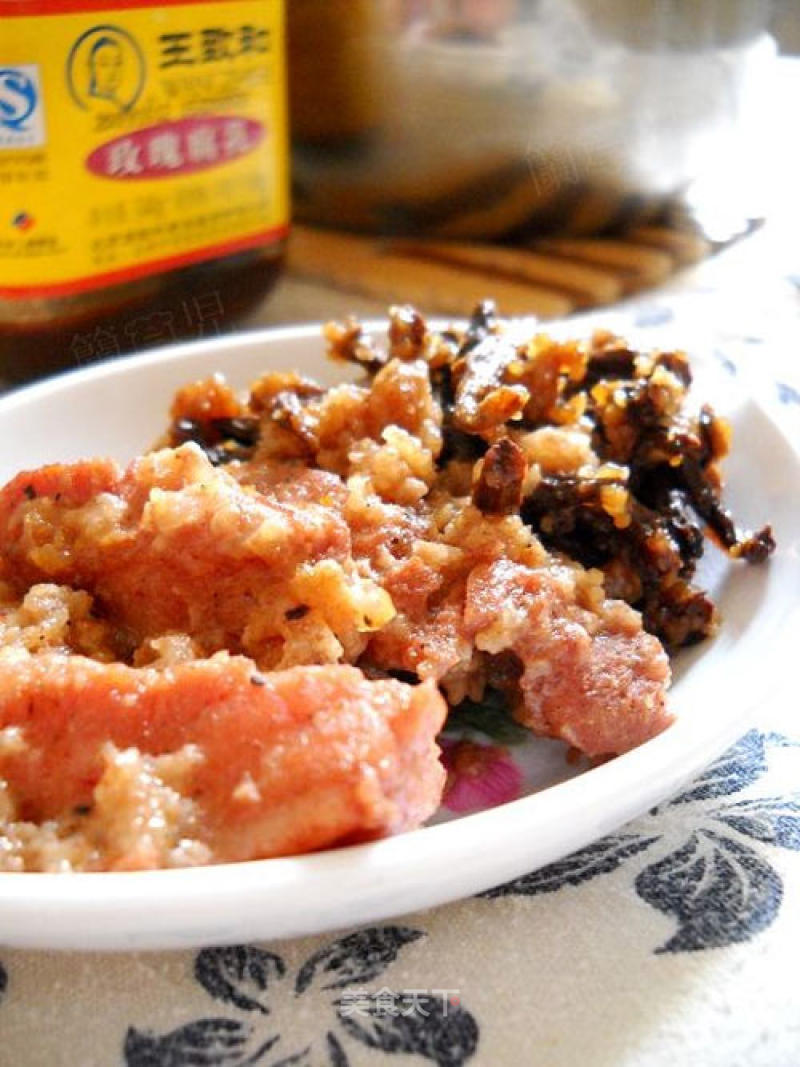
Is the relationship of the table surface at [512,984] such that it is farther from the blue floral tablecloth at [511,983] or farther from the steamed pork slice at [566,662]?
the steamed pork slice at [566,662]

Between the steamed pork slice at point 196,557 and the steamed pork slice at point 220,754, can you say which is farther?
the steamed pork slice at point 196,557

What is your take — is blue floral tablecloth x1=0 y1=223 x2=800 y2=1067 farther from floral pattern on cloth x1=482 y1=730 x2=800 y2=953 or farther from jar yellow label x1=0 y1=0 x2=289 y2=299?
jar yellow label x1=0 y1=0 x2=289 y2=299

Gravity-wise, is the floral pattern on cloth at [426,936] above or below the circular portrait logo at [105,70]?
below

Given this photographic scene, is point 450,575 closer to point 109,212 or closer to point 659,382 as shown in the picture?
point 659,382

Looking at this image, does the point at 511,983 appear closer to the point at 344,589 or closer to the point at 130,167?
the point at 344,589

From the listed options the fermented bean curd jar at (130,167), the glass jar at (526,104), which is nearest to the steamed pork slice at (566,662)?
the fermented bean curd jar at (130,167)

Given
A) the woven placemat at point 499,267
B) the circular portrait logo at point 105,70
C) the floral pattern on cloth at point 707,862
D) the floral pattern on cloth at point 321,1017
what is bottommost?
the woven placemat at point 499,267

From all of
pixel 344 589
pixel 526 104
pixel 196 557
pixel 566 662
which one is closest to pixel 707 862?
pixel 566 662

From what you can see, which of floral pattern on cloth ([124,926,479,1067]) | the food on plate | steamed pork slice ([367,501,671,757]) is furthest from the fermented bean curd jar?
floral pattern on cloth ([124,926,479,1067])
